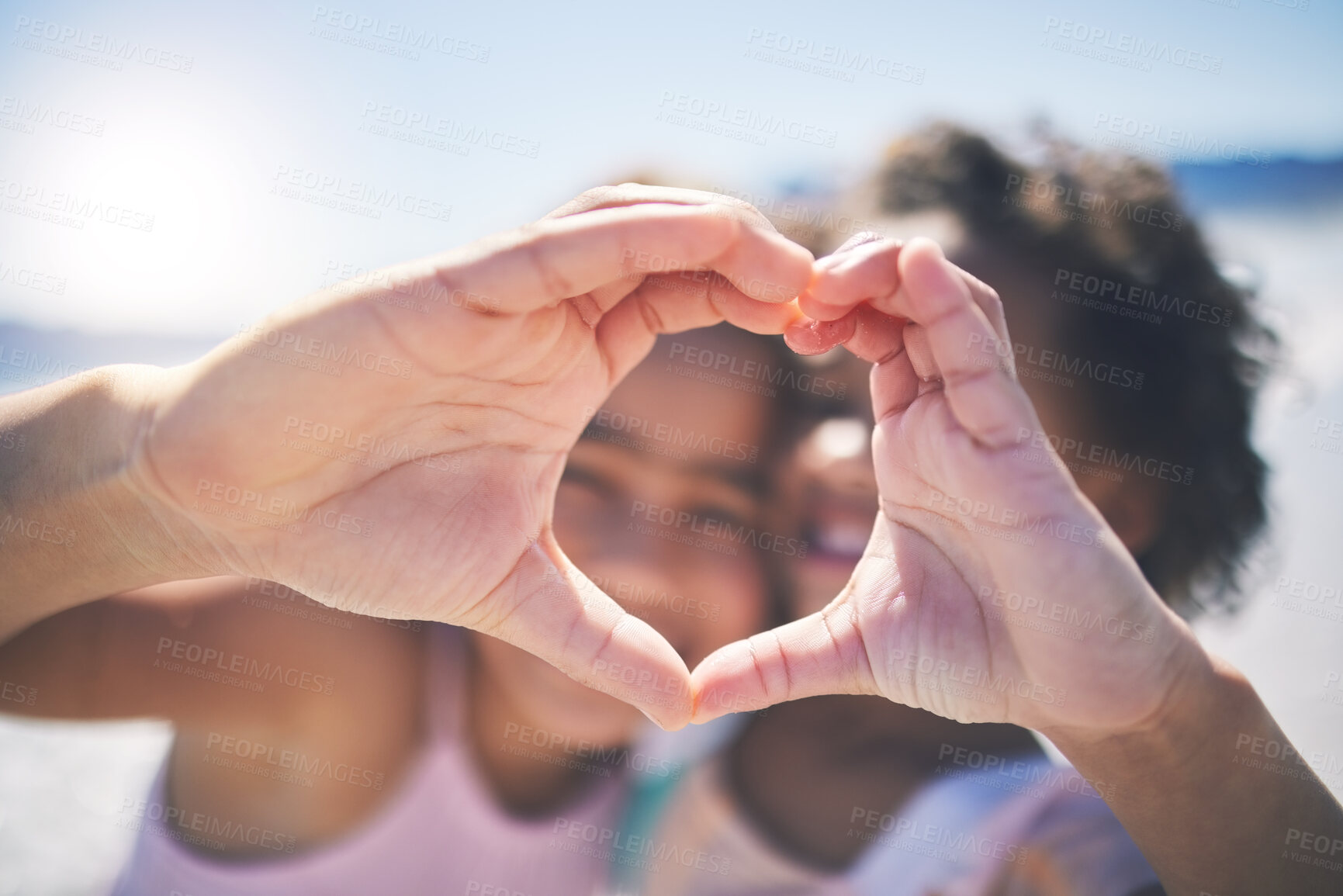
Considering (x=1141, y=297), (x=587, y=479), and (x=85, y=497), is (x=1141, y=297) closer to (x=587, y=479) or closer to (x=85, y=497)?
(x=587, y=479)

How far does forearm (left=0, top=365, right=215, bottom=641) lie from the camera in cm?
120

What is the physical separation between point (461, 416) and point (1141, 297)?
2.65m

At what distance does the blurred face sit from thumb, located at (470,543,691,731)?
1033 millimetres

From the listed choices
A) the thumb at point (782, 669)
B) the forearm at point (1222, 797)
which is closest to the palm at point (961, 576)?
the thumb at point (782, 669)

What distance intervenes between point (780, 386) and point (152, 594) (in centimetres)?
218

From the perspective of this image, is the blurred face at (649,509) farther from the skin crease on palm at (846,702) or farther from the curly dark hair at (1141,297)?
the curly dark hair at (1141,297)

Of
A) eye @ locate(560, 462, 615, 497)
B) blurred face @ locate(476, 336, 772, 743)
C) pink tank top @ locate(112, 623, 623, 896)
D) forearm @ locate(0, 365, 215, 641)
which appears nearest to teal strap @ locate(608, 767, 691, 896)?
pink tank top @ locate(112, 623, 623, 896)

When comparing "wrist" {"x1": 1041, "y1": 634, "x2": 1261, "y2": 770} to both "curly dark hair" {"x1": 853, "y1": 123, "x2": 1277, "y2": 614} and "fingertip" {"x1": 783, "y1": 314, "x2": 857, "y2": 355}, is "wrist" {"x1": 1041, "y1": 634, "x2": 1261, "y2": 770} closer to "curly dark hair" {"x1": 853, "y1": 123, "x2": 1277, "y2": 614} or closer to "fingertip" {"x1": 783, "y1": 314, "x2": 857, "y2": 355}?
"fingertip" {"x1": 783, "y1": 314, "x2": 857, "y2": 355}

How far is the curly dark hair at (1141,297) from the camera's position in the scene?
2.45 metres

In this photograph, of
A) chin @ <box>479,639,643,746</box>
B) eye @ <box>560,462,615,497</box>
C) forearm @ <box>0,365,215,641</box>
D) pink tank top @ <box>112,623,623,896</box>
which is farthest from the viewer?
eye @ <box>560,462,615,497</box>

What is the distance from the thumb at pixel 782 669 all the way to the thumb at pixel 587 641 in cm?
5

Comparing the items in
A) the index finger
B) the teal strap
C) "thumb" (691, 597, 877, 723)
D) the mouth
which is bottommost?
the teal strap

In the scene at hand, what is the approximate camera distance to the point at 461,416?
122 cm

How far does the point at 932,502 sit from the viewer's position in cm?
125
